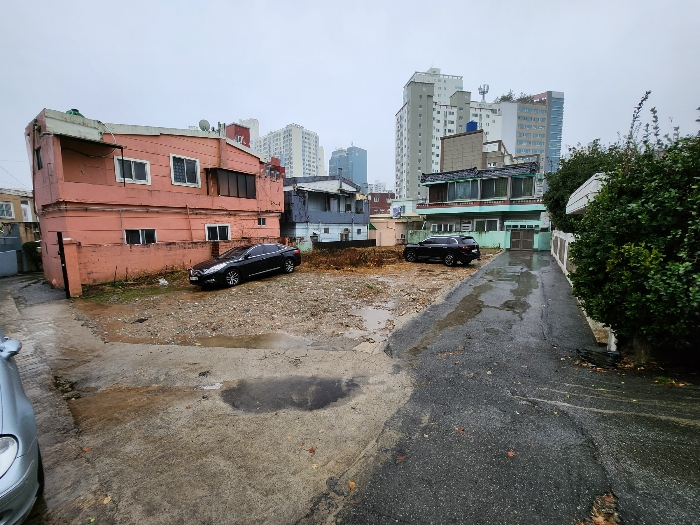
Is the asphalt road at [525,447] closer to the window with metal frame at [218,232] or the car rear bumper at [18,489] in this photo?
the car rear bumper at [18,489]

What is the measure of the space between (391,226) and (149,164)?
24.8m

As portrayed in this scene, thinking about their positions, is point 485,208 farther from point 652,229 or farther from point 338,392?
point 338,392

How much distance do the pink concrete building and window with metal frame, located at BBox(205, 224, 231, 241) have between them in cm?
5

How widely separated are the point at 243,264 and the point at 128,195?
577 cm

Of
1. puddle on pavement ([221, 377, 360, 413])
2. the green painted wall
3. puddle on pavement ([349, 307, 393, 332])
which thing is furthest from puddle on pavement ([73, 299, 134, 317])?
the green painted wall

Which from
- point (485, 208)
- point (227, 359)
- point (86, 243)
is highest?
point (485, 208)

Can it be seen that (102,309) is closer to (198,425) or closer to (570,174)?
(198,425)

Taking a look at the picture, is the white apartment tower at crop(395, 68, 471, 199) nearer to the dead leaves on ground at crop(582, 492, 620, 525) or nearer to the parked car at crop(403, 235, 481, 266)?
the parked car at crop(403, 235, 481, 266)

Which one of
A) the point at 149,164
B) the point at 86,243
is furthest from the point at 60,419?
the point at 149,164

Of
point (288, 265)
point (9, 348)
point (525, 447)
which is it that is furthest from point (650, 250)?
point (288, 265)

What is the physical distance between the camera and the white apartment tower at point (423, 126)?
79.3 meters

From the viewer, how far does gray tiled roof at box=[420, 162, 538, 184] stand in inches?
1142

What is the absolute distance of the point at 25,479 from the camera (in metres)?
2.04

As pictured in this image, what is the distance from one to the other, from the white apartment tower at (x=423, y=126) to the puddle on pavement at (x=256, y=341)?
74.9 m
